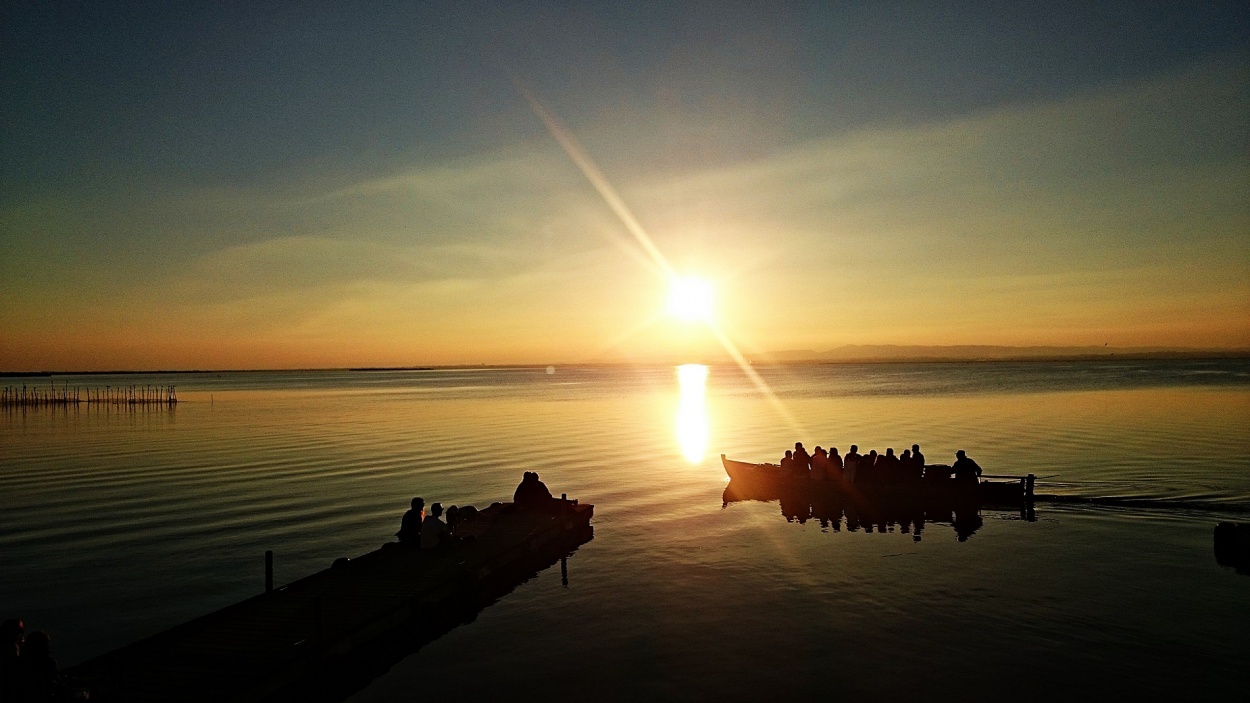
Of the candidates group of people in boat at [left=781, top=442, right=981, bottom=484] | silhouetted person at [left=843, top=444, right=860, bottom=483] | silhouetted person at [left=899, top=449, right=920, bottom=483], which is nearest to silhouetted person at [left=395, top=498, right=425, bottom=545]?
group of people in boat at [left=781, top=442, right=981, bottom=484]

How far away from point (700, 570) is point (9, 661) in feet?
55.6

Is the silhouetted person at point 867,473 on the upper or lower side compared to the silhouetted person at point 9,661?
lower

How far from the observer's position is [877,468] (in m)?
34.7

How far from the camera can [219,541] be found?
27.2 meters

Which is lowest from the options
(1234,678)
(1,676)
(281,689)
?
(1234,678)

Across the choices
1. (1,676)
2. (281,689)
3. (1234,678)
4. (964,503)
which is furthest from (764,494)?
(1,676)

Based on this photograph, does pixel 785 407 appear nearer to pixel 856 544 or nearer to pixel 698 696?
pixel 856 544

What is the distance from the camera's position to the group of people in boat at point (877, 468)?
33.3m

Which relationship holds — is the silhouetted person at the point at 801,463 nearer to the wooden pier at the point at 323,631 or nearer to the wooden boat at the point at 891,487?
the wooden boat at the point at 891,487

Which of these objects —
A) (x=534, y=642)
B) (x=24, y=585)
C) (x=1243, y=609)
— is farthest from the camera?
(x=24, y=585)

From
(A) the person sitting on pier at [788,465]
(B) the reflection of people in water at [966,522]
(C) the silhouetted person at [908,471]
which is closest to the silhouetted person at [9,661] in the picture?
(B) the reflection of people in water at [966,522]

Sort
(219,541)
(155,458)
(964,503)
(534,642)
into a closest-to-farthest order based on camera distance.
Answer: (534,642)
(219,541)
(964,503)
(155,458)

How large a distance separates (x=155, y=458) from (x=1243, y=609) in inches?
2221

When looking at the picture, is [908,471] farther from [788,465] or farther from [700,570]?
[700,570]
